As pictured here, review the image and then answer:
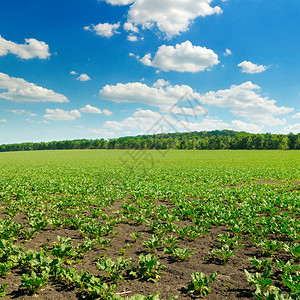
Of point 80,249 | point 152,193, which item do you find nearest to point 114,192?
point 152,193

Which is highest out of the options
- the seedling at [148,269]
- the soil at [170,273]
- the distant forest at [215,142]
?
the distant forest at [215,142]

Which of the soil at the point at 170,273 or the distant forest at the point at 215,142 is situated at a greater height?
the distant forest at the point at 215,142

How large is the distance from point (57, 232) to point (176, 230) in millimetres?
4513

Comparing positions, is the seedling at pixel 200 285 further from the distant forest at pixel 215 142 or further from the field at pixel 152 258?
the distant forest at pixel 215 142

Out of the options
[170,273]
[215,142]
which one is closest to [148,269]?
[170,273]

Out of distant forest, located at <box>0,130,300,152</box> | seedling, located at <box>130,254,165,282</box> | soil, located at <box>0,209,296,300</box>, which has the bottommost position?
soil, located at <box>0,209,296,300</box>

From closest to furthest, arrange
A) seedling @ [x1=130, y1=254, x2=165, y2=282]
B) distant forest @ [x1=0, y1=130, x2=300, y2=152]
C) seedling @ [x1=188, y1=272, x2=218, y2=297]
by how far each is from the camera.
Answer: seedling @ [x1=188, y1=272, x2=218, y2=297], seedling @ [x1=130, y1=254, x2=165, y2=282], distant forest @ [x1=0, y1=130, x2=300, y2=152]

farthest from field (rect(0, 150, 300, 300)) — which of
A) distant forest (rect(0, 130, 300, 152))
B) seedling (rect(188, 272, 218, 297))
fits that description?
distant forest (rect(0, 130, 300, 152))

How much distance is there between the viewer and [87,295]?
13.1ft

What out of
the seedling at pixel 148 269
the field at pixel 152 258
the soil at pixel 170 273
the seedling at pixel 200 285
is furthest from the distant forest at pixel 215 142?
the seedling at pixel 200 285

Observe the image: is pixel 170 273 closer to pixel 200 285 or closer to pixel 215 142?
pixel 200 285

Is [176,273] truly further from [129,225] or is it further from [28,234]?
[28,234]

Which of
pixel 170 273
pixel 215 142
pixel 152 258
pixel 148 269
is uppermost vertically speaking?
pixel 215 142

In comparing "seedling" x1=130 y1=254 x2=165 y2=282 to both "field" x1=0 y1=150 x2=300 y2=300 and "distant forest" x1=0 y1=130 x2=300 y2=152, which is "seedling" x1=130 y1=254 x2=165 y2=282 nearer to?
"field" x1=0 y1=150 x2=300 y2=300
